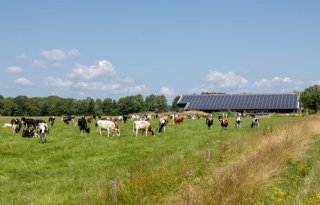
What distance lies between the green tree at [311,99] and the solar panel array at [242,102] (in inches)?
166

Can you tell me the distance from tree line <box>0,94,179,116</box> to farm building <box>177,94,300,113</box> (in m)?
20.4

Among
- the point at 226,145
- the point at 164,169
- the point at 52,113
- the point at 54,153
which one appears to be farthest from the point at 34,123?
the point at 52,113

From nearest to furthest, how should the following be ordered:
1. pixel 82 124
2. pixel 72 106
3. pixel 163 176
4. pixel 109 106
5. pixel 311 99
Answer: pixel 163 176, pixel 82 124, pixel 311 99, pixel 72 106, pixel 109 106

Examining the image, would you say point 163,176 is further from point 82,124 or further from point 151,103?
point 151,103

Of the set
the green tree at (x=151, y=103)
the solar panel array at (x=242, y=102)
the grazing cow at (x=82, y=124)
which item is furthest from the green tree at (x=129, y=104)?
the grazing cow at (x=82, y=124)

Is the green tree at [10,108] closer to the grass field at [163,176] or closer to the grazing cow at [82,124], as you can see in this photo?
the grazing cow at [82,124]

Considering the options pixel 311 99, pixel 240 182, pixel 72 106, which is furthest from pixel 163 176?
pixel 72 106

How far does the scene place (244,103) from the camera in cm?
11056

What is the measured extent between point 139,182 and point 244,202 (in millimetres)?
2599

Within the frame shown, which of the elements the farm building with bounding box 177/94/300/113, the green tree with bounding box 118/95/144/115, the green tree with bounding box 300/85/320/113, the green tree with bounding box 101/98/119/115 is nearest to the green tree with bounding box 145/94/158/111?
the green tree with bounding box 118/95/144/115

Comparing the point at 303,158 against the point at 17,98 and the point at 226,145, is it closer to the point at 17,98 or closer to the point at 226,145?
the point at 226,145

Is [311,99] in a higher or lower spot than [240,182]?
higher

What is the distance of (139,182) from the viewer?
9445 millimetres

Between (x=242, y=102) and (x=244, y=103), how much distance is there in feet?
2.89
